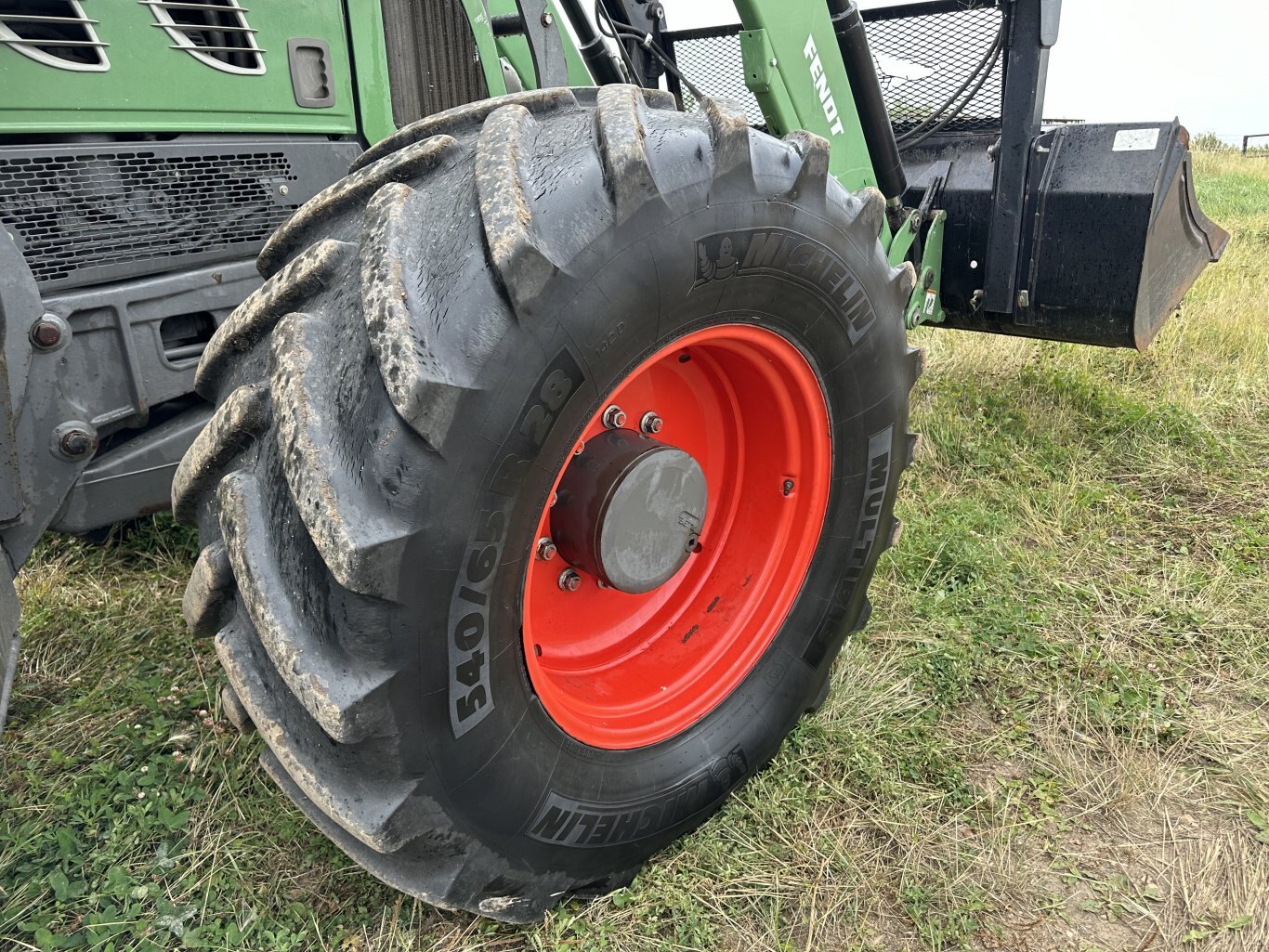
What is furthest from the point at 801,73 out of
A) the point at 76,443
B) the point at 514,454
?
the point at 76,443

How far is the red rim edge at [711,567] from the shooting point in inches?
75.6

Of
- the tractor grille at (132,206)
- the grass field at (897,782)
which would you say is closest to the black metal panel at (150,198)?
the tractor grille at (132,206)

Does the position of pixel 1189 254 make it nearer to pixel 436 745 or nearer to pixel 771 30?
pixel 771 30

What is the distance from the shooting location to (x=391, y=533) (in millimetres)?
1257

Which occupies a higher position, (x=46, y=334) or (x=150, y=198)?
(x=150, y=198)

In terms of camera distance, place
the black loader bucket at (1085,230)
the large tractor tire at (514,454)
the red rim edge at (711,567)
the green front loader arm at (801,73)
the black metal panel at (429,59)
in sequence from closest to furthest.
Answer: the large tractor tire at (514,454), the red rim edge at (711,567), the black metal panel at (429,59), the green front loader arm at (801,73), the black loader bucket at (1085,230)

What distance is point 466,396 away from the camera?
50.7 inches

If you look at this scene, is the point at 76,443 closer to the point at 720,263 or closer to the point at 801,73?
the point at 720,263

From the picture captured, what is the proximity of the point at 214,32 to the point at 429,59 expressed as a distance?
1.55ft

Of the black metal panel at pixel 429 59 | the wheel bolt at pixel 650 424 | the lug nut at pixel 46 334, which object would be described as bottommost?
the wheel bolt at pixel 650 424

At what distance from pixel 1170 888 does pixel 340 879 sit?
5.38ft

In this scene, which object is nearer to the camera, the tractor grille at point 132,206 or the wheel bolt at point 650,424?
the tractor grille at point 132,206

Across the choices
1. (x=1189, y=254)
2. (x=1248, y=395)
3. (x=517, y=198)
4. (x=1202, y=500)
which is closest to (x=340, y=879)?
(x=517, y=198)

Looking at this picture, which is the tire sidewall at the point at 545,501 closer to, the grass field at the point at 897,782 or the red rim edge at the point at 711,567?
the red rim edge at the point at 711,567
